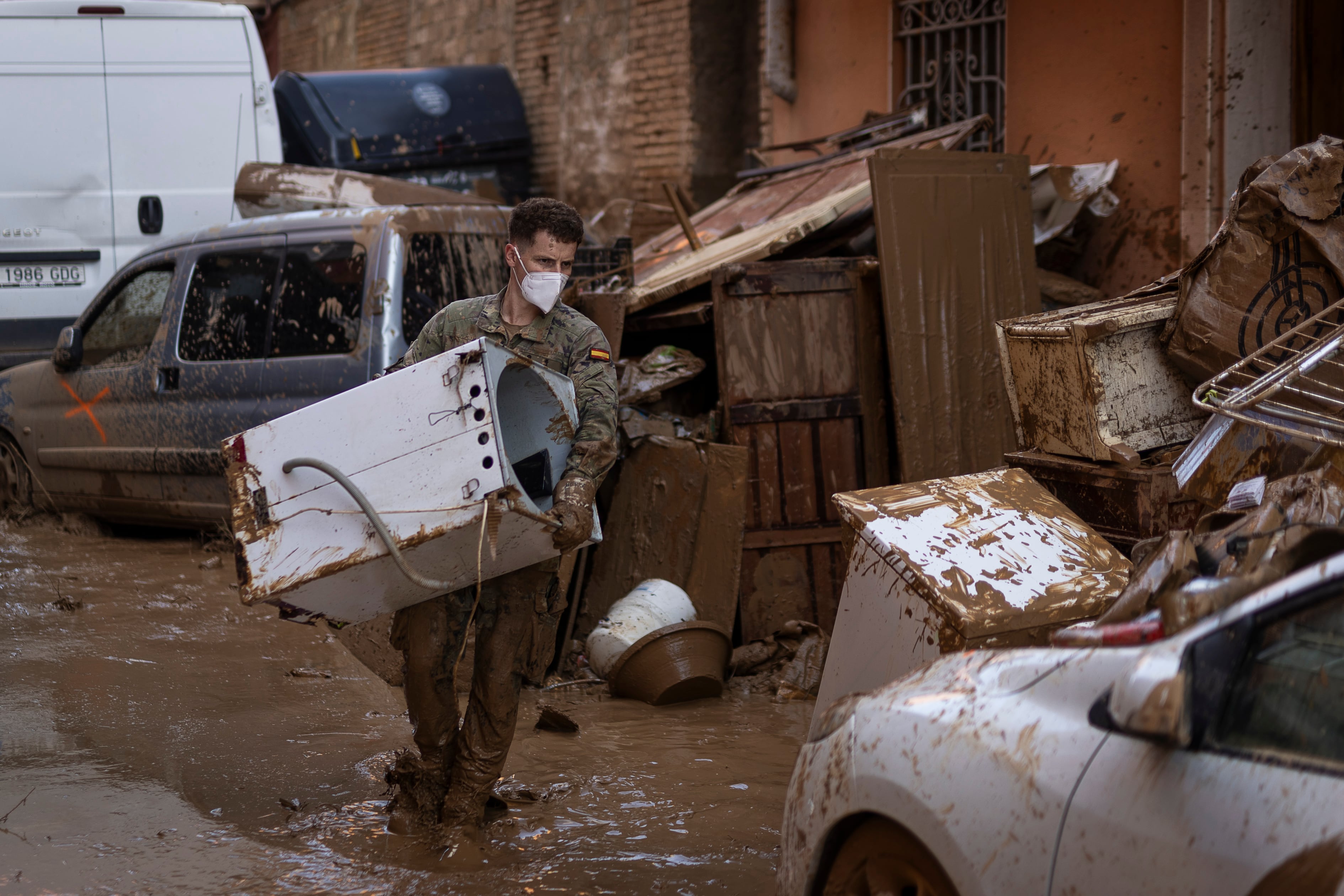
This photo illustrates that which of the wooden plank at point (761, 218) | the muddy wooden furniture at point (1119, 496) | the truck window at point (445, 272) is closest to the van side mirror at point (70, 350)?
the truck window at point (445, 272)

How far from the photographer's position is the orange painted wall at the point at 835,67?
28.4 ft

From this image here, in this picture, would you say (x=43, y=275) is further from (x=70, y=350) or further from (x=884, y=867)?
(x=884, y=867)

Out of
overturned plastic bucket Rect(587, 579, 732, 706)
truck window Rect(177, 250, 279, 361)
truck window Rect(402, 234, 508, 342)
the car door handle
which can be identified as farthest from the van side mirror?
overturned plastic bucket Rect(587, 579, 732, 706)

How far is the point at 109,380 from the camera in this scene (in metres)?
7.16

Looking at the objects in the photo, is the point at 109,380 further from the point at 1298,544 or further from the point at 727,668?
the point at 1298,544

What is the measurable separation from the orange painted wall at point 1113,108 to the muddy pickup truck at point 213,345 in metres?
3.51

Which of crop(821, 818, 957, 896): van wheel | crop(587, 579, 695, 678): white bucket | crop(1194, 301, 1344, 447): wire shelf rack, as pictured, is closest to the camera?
crop(821, 818, 957, 896): van wheel

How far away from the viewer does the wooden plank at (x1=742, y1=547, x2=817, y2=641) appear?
540cm

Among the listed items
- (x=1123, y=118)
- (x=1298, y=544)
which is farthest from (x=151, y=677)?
(x=1123, y=118)

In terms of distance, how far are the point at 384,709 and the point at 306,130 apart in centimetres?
789

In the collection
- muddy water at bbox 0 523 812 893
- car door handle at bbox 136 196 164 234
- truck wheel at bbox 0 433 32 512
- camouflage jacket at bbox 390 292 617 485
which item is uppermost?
car door handle at bbox 136 196 164 234

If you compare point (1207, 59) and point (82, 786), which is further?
point (1207, 59)

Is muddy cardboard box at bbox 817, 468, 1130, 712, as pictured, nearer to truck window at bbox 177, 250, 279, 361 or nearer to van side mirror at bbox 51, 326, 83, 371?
truck window at bbox 177, 250, 279, 361

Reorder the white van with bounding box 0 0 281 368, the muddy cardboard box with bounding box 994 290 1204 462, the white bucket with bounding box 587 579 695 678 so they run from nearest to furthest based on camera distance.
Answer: the muddy cardboard box with bounding box 994 290 1204 462 → the white bucket with bounding box 587 579 695 678 → the white van with bounding box 0 0 281 368
